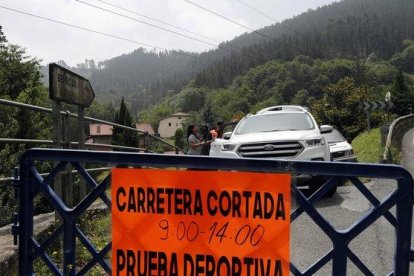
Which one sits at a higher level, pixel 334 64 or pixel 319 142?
pixel 334 64

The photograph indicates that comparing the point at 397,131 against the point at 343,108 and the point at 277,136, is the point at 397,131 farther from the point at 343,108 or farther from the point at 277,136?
the point at 277,136

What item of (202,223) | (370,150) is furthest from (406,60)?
(202,223)

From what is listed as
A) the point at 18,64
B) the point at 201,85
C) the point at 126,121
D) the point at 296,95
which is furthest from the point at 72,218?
the point at 201,85

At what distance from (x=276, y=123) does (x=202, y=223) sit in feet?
24.2

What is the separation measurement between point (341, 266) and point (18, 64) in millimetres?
39306

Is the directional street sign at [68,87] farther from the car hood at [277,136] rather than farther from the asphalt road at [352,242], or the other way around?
the car hood at [277,136]

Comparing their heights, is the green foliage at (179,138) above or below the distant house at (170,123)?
below

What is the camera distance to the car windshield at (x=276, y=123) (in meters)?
9.33

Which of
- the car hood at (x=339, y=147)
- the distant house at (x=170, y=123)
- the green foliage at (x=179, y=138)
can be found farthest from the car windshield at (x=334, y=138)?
the distant house at (x=170, y=123)

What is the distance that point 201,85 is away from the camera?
177 metres

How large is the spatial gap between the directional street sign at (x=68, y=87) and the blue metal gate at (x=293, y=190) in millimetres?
1831

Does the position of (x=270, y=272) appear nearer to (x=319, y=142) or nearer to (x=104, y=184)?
(x=104, y=184)

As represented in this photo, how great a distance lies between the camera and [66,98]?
4.64 m

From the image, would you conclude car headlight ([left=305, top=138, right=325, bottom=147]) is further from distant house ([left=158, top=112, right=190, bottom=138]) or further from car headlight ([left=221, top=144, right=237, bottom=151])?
distant house ([left=158, top=112, right=190, bottom=138])
